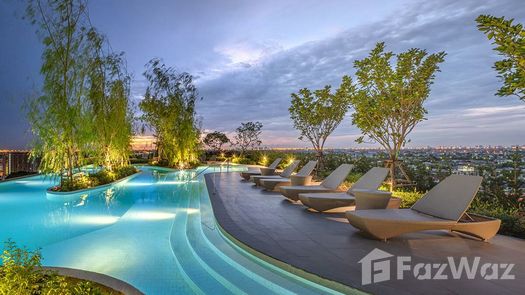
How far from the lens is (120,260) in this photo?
4.15 m

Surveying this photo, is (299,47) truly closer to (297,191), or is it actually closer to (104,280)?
(297,191)

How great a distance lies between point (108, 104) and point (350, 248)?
12191 mm

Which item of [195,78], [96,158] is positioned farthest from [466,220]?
[195,78]

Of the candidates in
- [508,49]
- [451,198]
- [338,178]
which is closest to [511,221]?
[451,198]

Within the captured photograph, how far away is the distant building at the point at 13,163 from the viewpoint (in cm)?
1373

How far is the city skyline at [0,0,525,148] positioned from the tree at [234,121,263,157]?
3512mm

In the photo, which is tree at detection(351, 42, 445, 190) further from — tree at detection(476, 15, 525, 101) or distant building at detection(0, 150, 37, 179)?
distant building at detection(0, 150, 37, 179)

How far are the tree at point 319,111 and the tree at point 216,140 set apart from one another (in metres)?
19.2

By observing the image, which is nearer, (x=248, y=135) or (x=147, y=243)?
(x=147, y=243)

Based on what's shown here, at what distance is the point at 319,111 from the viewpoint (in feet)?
44.2

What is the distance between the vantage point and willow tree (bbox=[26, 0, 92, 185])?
9836 mm

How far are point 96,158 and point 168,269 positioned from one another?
1065 cm

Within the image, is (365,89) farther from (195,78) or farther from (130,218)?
(195,78)

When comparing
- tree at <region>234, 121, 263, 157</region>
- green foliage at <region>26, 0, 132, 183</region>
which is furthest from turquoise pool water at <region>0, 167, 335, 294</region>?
tree at <region>234, 121, 263, 157</region>
